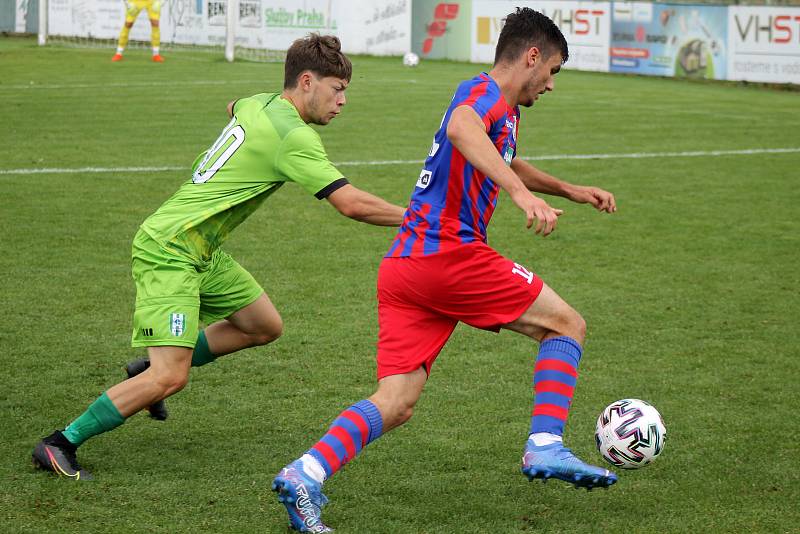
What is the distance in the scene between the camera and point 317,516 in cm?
413

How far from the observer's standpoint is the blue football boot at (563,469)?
13.7ft

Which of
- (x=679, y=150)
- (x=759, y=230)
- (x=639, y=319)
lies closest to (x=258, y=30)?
(x=679, y=150)

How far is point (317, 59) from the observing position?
471cm

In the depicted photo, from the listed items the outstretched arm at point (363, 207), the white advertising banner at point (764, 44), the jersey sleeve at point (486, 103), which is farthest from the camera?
the white advertising banner at point (764, 44)

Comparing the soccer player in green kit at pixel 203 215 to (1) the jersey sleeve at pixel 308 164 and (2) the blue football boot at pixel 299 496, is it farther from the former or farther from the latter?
(2) the blue football boot at pixel 299 496

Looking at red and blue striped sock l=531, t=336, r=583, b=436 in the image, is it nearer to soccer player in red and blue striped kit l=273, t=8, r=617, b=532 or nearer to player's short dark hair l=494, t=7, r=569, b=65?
soccer player in red and blue striped kit l=273, t=8, r=617, b=532

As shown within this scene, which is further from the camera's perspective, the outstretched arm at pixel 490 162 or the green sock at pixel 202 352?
the green sock at pixel 202 352

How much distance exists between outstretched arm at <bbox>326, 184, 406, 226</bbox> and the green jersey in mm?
46

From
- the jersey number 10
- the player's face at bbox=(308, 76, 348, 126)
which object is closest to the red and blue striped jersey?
the player's face at bbox=(308, 76, 348, 126)

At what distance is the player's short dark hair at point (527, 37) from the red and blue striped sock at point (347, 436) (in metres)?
1.49

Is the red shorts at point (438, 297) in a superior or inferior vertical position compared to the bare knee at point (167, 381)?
superior

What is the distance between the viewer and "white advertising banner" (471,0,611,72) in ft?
92.8

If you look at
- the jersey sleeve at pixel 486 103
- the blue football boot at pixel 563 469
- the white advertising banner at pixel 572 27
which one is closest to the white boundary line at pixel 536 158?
the jersey sleeve at pixel 486 103

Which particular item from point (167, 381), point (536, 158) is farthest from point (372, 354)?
point (536, 158)
